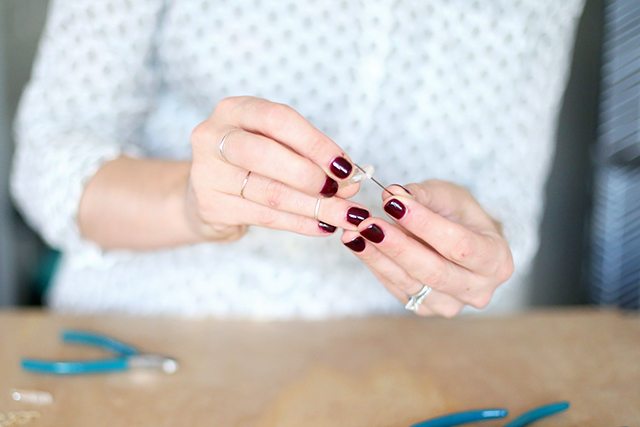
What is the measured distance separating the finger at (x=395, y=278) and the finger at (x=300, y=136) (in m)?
0.05

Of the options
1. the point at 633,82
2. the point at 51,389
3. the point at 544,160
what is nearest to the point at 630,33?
the point at 633,82

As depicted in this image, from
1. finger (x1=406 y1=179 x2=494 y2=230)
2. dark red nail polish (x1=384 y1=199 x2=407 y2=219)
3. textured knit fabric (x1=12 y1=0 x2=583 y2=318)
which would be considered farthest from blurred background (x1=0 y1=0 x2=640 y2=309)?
dark red nail polish (x1=384 y1=199 x2=407 y2=219)

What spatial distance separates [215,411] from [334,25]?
374mm

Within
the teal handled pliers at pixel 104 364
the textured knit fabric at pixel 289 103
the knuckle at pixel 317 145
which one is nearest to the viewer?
the knuckle at pixel 317 145

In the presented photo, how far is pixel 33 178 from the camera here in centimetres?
72

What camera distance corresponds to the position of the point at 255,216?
530mm

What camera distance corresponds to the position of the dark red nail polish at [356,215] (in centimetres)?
50

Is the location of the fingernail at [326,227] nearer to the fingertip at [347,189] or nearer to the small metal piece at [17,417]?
the fingertip at [347,189]

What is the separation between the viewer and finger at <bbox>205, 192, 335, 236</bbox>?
518mm

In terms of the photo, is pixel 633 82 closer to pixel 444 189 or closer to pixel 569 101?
pixel 569 101

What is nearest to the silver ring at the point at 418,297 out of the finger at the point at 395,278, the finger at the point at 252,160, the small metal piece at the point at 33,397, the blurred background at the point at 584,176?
the finger at the point at 395,278

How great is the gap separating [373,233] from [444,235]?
0.16 ft

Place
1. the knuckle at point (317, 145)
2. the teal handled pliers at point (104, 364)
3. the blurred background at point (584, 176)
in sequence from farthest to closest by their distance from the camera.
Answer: the blurred background at point (584, 176) < the teal handled pliers at point (104, 364) < the knuckle at point (317, 145)

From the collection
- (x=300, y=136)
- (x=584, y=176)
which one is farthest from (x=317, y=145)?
(x=584, y=176)
